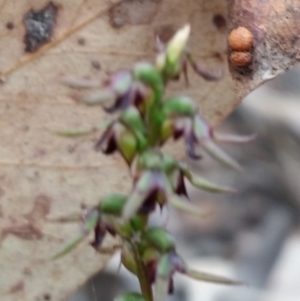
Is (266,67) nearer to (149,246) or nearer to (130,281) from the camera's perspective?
(130,281)

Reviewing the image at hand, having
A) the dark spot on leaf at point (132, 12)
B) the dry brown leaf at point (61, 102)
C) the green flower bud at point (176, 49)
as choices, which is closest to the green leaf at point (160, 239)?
the green flower bud at point (176, 49)

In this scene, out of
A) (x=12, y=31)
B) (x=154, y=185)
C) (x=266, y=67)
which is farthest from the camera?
(x=266, y=67)

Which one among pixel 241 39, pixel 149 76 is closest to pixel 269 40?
pixel 241 39

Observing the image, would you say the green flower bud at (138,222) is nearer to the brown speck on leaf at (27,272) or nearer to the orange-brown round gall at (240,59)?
the brown speck on leaf at (27,272)

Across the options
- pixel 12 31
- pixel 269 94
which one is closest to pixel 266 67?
pixel 269 94

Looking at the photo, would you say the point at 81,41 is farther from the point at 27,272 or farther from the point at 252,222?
the point at 252,222

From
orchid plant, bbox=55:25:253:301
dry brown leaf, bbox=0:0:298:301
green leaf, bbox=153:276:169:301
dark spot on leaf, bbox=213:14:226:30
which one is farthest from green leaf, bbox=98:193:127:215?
dark spot on leaf, bbox=213:14:226:30

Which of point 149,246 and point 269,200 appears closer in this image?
point 149,246
